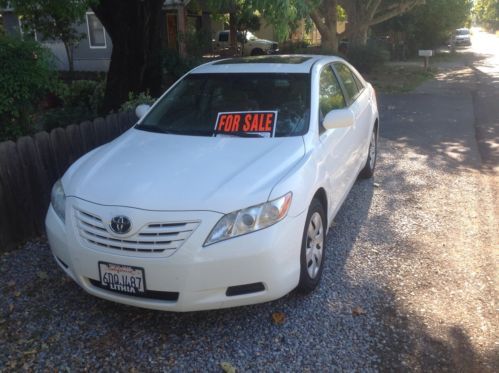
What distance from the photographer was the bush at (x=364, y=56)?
19.4 m

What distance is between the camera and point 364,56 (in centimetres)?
1939

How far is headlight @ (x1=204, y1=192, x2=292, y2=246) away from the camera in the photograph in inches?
116

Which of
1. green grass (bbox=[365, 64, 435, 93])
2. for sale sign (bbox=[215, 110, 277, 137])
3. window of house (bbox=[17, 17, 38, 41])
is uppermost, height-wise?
→ window of house (bbox=[17, 17, 38, 41])

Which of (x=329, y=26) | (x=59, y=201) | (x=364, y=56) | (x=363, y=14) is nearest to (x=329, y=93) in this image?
(x=59, y=201)

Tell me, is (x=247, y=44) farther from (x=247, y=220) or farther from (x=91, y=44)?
(x=247, y=220)

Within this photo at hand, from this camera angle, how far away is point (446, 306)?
11.7 feet

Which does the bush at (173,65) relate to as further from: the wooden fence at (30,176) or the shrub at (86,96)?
the wooden fence at (30,176)

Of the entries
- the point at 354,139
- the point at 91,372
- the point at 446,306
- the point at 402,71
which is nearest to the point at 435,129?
the point at 354,139

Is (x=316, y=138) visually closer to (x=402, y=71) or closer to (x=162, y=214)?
(x=162, y=214)

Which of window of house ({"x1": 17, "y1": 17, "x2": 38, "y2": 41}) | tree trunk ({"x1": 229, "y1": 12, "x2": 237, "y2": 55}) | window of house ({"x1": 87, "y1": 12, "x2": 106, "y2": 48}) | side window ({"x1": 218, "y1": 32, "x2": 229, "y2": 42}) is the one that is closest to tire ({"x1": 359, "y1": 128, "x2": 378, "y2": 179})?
window of house ({"x1": 17, "y1": 17, "x2": 38, "y2": 41})

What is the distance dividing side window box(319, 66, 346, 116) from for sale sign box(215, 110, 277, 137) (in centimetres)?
47

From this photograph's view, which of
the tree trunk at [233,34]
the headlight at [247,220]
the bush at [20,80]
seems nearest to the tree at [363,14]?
the tree trunk at [233,34]

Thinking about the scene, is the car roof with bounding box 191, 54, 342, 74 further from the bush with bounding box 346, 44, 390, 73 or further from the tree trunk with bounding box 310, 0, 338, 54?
the bush with bounding box 346, 44, 390, 73

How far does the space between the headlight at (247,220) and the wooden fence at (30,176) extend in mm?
2472
